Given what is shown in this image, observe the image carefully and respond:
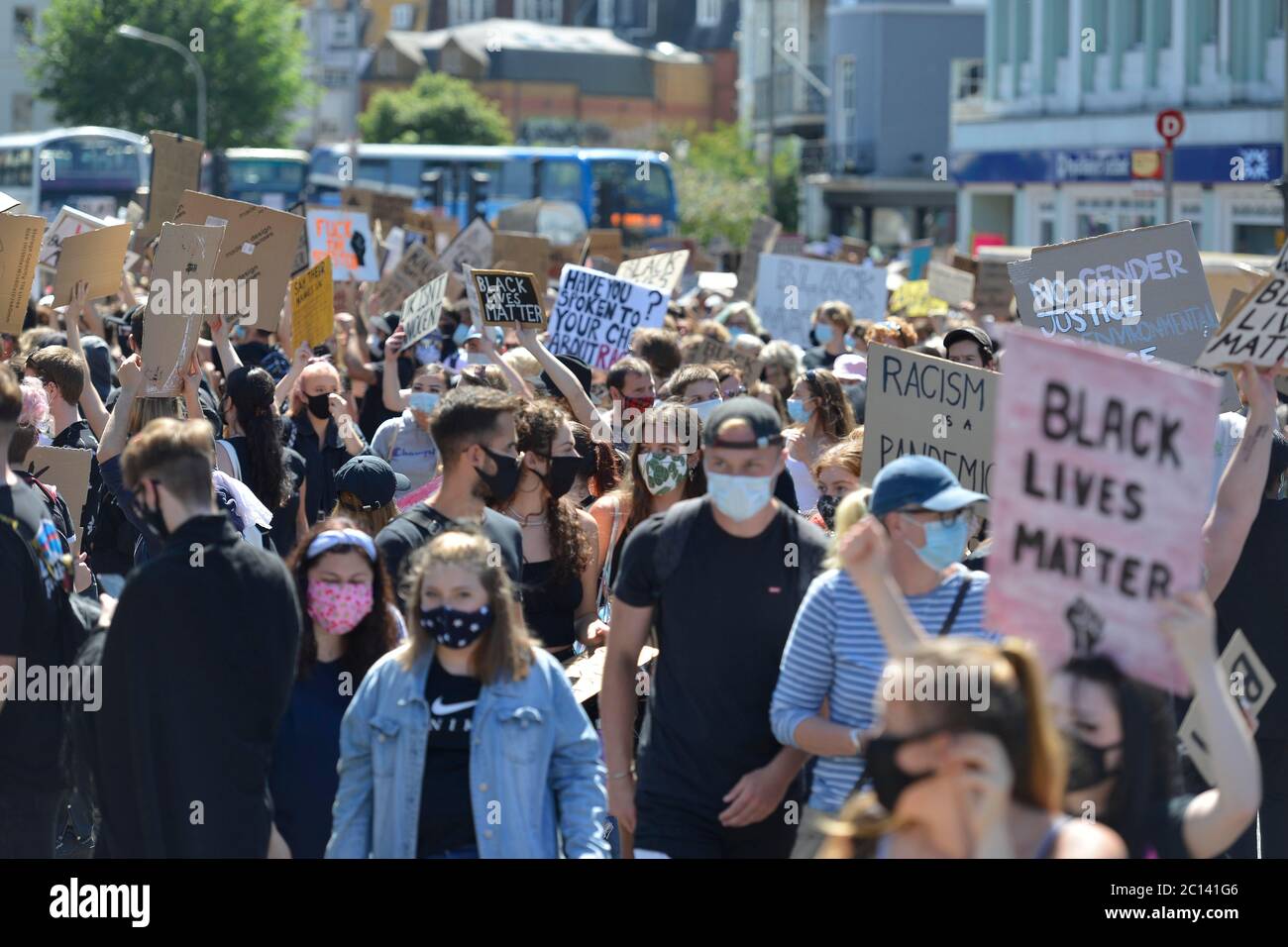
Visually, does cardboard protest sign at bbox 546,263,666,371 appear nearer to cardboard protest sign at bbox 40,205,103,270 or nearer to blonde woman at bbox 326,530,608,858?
cardboard protest sign at bbox 40,205,103,270

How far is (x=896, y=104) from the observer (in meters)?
59.0

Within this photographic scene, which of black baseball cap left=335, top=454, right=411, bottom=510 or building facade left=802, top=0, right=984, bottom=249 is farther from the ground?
building facade left=802, top=0, right=984, bottom=249

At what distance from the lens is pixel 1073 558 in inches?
131

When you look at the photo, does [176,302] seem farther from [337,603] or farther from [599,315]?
[599,315]

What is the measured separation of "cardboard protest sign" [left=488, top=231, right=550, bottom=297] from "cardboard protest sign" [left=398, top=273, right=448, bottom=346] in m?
3.77

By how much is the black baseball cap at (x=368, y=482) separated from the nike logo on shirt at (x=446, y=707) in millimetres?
1859

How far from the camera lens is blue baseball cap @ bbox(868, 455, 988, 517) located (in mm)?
4430

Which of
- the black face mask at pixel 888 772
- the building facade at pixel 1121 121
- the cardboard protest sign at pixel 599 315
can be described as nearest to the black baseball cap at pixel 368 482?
the black face mask at pixel 888 772

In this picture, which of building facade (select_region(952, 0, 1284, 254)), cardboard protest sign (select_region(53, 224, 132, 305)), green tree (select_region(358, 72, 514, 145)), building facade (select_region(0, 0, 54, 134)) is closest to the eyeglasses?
cardboard protest sign (select_region(53, 224, 132, 305))

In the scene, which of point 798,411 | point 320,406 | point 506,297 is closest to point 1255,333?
point 798,411

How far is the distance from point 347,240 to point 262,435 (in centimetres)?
766

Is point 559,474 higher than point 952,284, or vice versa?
point 952,284

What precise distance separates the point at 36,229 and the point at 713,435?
5.01 metres

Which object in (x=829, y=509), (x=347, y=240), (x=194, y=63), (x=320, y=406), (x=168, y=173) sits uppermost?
(x=194, y=63)
